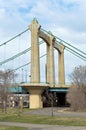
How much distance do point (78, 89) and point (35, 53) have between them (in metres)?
24.4

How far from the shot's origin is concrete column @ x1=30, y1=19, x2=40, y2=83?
10669cm

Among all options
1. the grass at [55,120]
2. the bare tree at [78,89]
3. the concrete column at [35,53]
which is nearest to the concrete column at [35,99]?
the concrete column at [35,53]

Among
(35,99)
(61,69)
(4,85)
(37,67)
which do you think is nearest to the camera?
(4,85)

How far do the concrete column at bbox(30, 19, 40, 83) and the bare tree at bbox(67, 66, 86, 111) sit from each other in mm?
17985

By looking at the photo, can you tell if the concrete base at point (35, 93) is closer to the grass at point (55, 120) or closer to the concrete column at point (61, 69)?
the concrete column at point (61, 69)

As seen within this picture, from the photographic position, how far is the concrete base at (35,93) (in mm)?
109250

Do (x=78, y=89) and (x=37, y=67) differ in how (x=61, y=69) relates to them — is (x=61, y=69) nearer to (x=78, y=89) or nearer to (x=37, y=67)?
(x=37, y=67)

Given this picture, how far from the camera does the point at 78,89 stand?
87.9 metres

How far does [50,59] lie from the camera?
119625mm

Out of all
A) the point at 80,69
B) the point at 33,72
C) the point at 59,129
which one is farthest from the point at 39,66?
the point at 59,129

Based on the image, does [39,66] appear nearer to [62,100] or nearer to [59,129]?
[62,100]

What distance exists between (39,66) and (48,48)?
16.8 meters

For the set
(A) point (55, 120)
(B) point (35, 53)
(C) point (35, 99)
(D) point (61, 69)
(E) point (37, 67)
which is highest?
(B) point (35, 53)

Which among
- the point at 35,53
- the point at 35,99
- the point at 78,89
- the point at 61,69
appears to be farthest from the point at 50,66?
the point at 78,89
